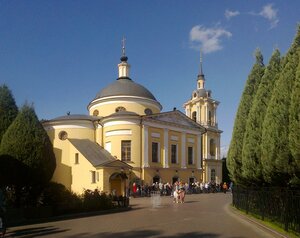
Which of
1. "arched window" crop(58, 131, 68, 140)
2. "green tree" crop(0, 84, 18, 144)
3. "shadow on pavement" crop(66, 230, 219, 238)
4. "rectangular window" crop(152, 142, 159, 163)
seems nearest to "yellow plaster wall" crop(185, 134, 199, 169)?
"rectangular window" crop(152, 142, 159, 163)

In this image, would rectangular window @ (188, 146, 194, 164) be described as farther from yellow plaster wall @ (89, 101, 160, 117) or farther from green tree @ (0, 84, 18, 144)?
green tree @ (0, 84, 18, 144)

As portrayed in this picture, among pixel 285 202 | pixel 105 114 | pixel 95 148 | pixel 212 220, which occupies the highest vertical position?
pixel 105 114

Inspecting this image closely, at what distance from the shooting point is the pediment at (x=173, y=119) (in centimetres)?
4853

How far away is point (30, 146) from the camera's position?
1798cm

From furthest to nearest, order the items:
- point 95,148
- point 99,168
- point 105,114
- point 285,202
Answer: point 105,114, point 95,148, point 99,168, point 285,202

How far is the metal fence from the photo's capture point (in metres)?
12.6

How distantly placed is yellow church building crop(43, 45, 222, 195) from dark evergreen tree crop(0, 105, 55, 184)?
1941 cm

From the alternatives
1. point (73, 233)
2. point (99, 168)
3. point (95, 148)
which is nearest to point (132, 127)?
point (95, 148)

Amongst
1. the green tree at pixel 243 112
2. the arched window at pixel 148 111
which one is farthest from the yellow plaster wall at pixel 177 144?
the green tree at pixel 243 112

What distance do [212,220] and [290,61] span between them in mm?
7958

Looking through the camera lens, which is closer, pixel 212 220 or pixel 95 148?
pixel 212 220

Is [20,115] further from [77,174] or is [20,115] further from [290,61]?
[77,174]

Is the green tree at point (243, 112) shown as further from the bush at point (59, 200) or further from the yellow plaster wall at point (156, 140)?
the yellow plaster wall at point (156, 140)

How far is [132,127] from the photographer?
45.9 meters
